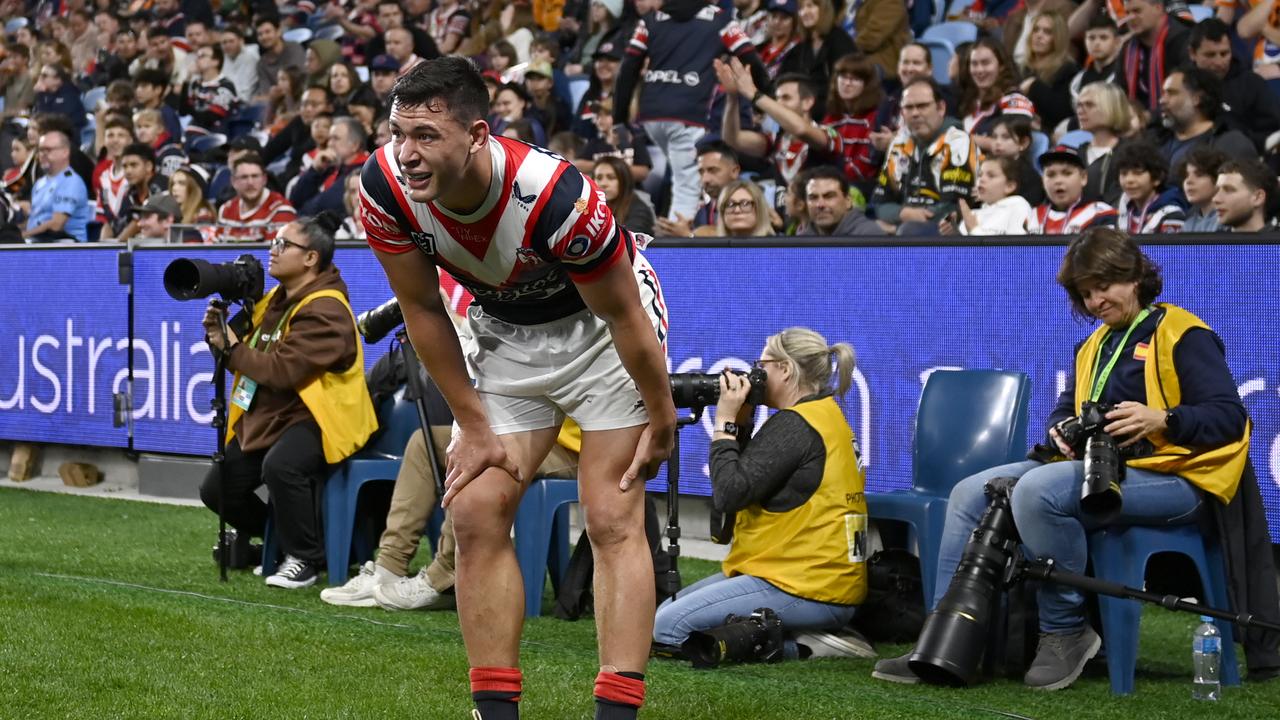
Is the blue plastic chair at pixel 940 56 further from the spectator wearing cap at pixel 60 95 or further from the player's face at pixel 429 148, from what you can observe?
the spectator wearing cap at pixel 60 95

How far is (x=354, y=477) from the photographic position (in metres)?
6.97

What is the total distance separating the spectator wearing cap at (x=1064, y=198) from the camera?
7570mm

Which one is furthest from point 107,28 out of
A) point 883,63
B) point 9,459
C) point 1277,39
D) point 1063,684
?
point 1063,684

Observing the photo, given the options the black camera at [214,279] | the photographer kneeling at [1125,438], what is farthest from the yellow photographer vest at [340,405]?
the photographer kneeling at [1125,438]

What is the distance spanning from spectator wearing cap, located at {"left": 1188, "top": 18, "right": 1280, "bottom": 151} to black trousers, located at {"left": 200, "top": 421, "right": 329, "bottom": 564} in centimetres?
514

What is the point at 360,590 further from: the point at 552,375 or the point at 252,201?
the point at 252,201

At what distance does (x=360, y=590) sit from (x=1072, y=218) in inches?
147

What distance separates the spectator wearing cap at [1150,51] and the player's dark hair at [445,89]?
21.9 feet

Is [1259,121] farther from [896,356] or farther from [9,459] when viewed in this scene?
[9,459]

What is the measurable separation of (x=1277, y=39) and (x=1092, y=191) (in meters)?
2.13

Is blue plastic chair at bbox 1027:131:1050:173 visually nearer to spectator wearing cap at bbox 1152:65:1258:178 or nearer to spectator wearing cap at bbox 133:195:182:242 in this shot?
spectator wearing cap at bbox 1152:65:1258:178

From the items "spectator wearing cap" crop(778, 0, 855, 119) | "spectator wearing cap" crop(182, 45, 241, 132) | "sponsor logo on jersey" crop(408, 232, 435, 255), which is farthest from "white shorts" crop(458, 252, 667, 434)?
"spectator wearing cap" crop(182, 45, 241, 132)

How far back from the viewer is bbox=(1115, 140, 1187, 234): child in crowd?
296 inches

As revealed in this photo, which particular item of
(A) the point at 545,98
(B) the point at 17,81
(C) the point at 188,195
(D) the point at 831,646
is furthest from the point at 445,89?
(B) the point at 17,81
